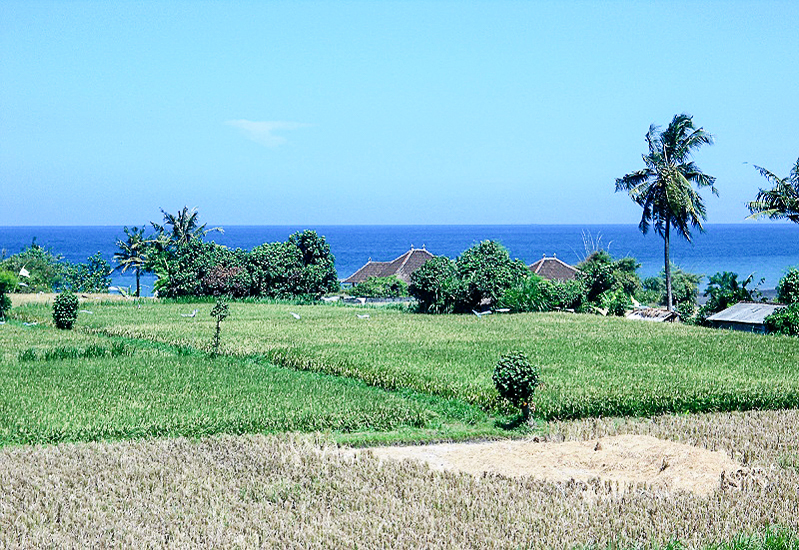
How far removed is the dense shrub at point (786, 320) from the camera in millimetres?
27109

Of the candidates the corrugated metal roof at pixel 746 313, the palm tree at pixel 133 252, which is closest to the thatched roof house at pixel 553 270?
the corrugated metal roof at pixel 746 313

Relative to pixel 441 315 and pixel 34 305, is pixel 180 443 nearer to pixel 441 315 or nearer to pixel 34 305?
pixel 441 315

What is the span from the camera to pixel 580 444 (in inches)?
476

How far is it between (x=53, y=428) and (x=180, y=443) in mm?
2358

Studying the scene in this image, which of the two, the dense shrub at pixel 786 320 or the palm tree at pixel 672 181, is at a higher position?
the palm tree at pixel 672 181

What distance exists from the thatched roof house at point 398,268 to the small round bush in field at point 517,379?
40017mm

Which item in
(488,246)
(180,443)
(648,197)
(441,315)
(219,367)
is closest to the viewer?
→ (180,443)

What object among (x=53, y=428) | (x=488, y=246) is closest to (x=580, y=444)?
(x=53, y=428)

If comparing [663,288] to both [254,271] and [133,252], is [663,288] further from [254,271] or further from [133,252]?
[133,252]

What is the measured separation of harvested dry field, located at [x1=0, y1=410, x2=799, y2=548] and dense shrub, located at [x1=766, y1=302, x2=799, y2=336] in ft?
55.7

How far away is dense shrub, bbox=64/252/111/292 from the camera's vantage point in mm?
53719

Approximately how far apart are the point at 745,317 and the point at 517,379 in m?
19.8

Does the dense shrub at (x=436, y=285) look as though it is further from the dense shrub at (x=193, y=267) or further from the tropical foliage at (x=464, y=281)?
the dense shrub at (x=193, y=267)

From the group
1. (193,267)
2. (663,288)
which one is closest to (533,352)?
(193,267)
